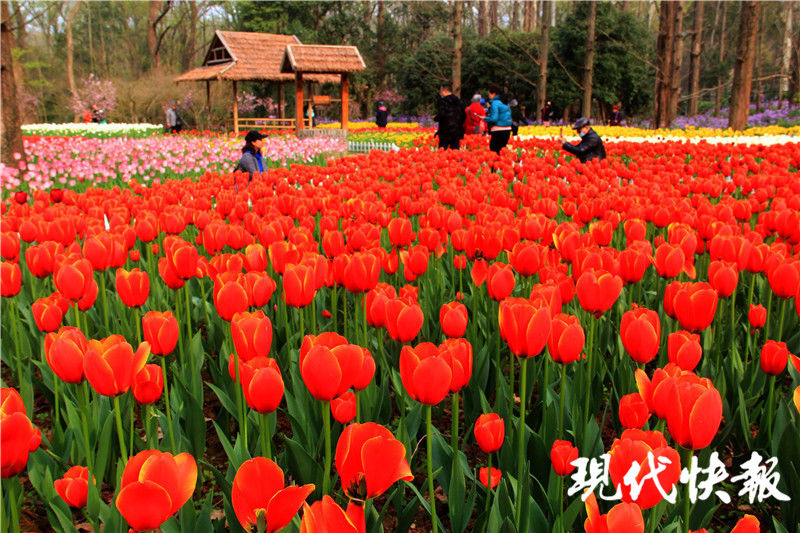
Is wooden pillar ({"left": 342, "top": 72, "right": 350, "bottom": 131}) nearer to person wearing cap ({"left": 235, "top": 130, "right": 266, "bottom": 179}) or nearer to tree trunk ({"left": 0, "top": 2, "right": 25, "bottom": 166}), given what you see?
tree trunk ({"left": 0, "top": 2, "right": 25, "bottom": 166})

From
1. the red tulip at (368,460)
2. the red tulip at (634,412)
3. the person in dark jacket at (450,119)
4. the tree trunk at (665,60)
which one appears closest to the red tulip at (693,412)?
the red tulip at (634,412)

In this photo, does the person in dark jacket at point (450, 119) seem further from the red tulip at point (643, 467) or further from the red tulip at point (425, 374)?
the red tulip at point (643, 467)

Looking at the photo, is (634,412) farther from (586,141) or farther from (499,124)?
(499,124)

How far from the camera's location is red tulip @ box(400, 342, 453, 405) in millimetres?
1519

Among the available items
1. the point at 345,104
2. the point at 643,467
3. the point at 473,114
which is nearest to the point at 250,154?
the point at 643,467

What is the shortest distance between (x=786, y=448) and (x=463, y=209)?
252cm

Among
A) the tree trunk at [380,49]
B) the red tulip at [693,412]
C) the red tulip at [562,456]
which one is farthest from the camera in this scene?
the tree trunk at [380,49]

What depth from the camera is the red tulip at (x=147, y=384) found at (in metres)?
1.81

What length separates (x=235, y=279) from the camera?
2.32m

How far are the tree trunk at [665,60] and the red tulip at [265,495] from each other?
2159 centimetres

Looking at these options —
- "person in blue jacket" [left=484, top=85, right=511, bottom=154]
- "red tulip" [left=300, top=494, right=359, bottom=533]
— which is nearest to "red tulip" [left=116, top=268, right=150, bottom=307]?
"red tulip" [left=300, top=494, right=359, bottom=533]

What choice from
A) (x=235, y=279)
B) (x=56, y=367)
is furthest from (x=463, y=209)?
(x=56, y=367)

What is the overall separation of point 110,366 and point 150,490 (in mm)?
620

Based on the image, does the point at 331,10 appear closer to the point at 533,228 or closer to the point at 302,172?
the point at 302,172
